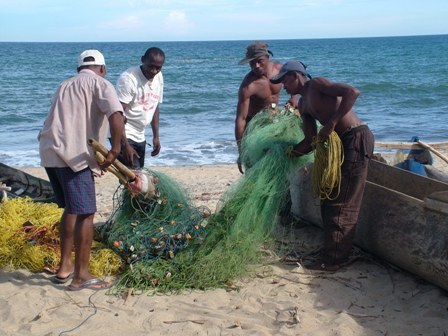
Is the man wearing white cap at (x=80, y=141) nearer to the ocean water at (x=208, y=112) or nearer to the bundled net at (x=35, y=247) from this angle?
the bundled net at (x=35, y=247)

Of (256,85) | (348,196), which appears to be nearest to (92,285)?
(348,196)

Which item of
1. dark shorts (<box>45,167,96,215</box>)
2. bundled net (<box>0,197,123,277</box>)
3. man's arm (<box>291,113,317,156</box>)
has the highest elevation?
man's arm (<box>291,113,317,156</box>)

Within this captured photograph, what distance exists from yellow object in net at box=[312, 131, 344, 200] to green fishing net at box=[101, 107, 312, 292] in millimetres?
468

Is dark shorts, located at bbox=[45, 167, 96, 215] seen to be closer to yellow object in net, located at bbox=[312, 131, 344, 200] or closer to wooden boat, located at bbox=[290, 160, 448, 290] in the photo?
yellow object in net, located at bbox=[312, 131, 344, 200]

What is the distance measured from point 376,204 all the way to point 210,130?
36.5 feet

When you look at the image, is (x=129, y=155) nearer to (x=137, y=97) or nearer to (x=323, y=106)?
(x=137, y=97)

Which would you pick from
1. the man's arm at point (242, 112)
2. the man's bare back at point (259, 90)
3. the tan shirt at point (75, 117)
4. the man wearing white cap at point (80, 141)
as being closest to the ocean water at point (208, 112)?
the man's bare back at point (259, 90)

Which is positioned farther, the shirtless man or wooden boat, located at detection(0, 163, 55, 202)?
wooden boat, located at detection(0, 163, 55, 202)

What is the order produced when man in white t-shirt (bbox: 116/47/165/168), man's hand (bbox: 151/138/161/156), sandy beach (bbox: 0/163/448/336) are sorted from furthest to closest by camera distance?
man's hand (bbox: 151/138/161/156)
man in white t-shirt (bbox: 116/47/165/168)
sandy beach (bbox: 0/163/448/336)

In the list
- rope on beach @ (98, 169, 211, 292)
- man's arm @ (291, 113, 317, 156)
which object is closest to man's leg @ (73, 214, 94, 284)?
rope on beach @ (98, 169, 211, 292)

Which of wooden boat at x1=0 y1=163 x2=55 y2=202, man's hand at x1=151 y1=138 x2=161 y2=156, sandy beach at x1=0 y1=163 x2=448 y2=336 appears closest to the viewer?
sandy beach at x1=0 y1=163 x2=448 y2=336

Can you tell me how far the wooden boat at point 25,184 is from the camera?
23.7 feet

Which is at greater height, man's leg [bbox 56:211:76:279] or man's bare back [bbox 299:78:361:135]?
man's bare back [bbox 299:78:361:135]

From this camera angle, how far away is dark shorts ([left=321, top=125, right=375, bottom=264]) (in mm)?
4730
